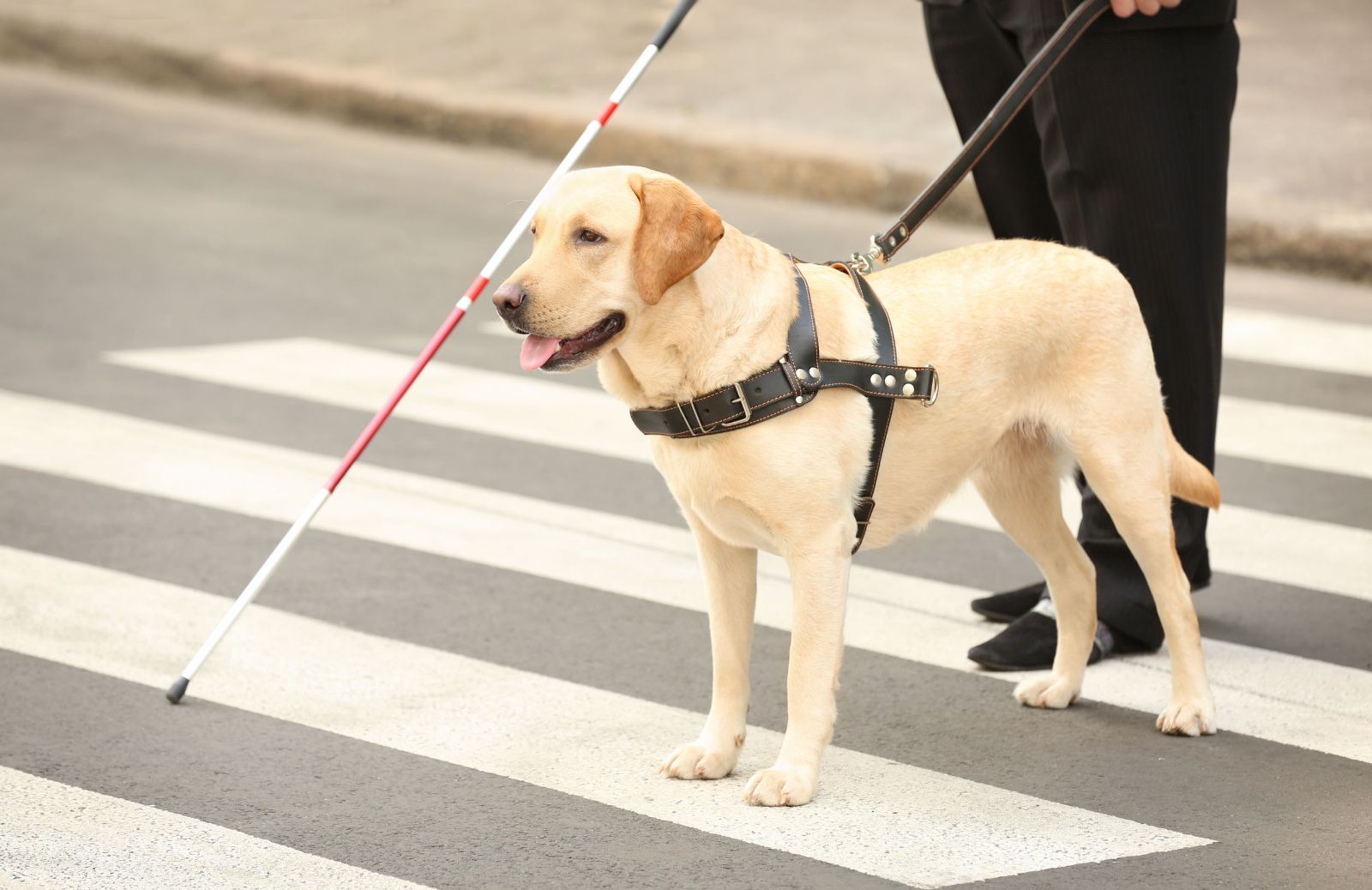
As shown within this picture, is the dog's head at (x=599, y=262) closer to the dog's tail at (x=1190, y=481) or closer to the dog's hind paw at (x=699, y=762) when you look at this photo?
the dog's hind paw at (x=699, y=762)

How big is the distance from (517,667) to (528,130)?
312 inches

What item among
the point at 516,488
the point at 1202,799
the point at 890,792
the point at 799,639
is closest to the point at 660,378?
the point at 799,639

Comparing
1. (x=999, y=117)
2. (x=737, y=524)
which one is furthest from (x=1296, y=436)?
(x=737, y=524)

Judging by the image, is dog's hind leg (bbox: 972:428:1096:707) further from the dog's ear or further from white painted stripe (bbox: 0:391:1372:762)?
the dog's ear

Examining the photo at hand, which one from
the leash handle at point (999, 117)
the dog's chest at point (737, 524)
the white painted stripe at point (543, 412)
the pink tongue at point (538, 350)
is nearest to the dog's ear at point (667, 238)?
the pink tongue at point (538, 350)

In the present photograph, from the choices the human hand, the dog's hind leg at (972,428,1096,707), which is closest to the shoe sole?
Answer: the dog's hind leg at (972,428,1096,707)

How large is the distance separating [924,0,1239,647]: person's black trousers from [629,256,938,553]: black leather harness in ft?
3.79

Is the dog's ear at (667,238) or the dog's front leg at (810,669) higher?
the dog's ear at (667,238)

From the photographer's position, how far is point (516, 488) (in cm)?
639

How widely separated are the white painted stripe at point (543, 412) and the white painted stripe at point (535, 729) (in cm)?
194

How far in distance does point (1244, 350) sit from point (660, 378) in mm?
4917

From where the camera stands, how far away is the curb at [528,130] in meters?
9.84

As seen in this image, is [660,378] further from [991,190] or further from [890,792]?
[991,190]

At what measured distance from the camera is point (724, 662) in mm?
4109
